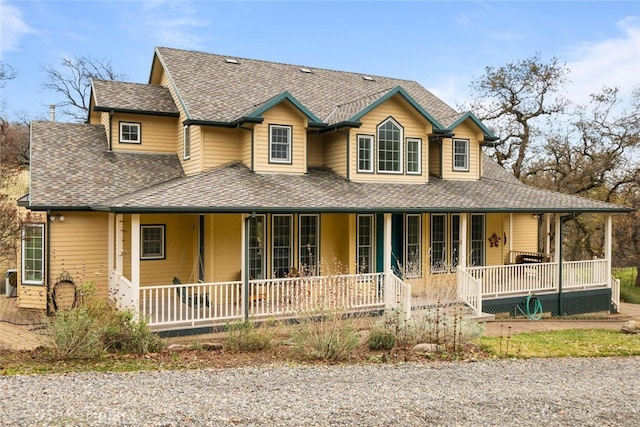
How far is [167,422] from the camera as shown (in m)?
5.84

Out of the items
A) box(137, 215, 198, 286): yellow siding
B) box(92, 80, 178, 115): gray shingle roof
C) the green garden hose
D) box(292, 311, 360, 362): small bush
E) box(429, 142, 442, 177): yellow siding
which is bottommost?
the green garden hose

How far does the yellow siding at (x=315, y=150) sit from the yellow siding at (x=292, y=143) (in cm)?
138

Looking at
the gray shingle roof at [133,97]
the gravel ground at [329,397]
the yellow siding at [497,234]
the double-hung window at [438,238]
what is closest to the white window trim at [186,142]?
the gray shingle roof at [133,97]

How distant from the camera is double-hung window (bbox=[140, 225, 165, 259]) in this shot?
1548 centimetres

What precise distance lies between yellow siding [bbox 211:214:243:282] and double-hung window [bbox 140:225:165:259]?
6.98 feet

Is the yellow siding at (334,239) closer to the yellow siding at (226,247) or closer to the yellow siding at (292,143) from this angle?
the yellow siding at (292,143)

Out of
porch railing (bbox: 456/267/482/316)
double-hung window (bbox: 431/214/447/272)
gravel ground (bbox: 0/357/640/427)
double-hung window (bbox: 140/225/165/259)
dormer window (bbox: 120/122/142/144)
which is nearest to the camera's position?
gravel ground (bbox: 0/357/640/427)

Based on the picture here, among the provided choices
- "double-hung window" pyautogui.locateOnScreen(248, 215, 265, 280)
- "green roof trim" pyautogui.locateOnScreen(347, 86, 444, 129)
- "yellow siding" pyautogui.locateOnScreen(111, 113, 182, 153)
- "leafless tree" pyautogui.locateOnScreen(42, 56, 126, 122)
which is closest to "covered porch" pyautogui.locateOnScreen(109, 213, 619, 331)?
"double-hung window" pyautogui.locateOnScreen(248, 215, 265, 280)

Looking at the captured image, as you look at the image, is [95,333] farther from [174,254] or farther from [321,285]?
[174,254]

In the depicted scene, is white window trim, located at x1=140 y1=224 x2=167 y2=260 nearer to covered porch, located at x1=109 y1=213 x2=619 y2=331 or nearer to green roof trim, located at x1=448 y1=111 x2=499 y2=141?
covered porch, located at x1=109 y1=213 x2=619 y2=331

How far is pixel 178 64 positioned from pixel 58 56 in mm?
21603

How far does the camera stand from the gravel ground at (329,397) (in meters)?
6.09

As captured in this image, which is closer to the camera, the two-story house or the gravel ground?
the gravel ground

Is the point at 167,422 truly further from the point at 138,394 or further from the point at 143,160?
the point at 143,160
